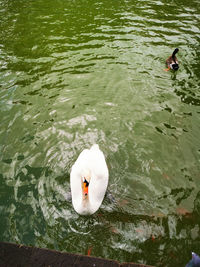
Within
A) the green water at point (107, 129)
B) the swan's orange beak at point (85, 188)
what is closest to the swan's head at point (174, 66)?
the green water at point (107, 129)

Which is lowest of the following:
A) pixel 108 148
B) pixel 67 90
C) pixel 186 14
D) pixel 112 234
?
pixel 112 234

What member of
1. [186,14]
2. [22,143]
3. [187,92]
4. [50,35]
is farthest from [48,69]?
[186,14]

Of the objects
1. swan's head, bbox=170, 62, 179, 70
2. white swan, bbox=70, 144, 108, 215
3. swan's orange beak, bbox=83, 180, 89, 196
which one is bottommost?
white swan, bbox=70, 144, 108, 215

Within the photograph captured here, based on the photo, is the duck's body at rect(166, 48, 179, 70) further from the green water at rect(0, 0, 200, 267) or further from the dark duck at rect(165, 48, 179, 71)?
the green water at rect(0, 0, 200, 267)

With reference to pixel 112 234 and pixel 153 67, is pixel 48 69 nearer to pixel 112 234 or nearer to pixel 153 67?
pixel 153 67

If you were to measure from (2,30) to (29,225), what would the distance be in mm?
9574

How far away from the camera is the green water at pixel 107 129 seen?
376 cm

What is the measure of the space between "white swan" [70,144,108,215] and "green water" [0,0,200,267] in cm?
25

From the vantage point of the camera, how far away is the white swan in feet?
12.5

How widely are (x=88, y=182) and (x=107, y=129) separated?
6.80 ft

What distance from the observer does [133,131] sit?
222 inches

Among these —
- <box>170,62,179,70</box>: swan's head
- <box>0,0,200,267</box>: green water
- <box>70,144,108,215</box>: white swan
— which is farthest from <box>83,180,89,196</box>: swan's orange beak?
<box>170,62,179,70</box>: swan's head

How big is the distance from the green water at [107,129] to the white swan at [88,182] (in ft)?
0.83

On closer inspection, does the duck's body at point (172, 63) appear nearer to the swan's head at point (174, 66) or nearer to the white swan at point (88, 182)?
the swan's head at point (174, 66)
